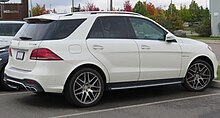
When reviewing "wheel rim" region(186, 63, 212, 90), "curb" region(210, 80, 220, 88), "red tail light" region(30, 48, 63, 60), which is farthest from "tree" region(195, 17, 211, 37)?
"red tail light" region(30, 48, 63, 60)

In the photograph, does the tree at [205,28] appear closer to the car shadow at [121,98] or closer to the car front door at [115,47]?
the car shadow at [121,98]

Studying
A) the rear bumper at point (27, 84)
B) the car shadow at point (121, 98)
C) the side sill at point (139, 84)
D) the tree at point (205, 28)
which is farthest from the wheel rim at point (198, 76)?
the tree at point (205, 28)

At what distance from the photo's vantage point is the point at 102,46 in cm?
715

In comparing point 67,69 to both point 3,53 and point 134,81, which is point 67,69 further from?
point 3,53

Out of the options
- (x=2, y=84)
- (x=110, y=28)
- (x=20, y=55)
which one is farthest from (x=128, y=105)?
(x=2, y=84)

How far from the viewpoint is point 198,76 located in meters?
8.53

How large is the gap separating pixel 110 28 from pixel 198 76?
7.68 feet

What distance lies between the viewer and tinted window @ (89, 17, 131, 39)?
24.0 ft

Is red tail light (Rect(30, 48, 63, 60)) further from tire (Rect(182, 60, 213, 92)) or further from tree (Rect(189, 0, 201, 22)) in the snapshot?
tree (Rect(189, 0, 201, 22))

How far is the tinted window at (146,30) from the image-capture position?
7.78 meters

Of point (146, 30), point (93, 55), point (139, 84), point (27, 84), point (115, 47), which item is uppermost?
point (146, 30)

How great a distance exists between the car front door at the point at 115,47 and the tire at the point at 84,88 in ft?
0.93

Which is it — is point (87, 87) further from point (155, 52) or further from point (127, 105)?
point (155, 52)

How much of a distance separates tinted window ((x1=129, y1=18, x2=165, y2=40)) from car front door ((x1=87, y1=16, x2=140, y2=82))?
204 millimetres
